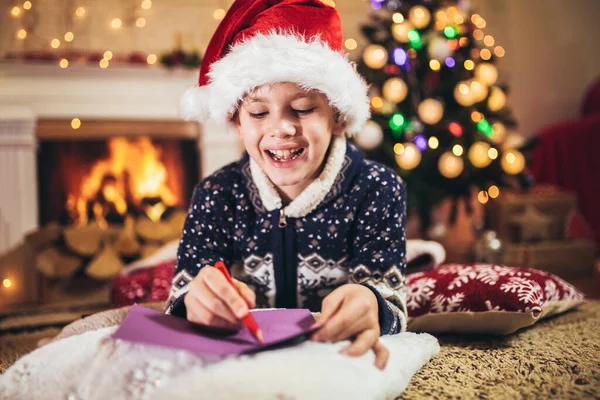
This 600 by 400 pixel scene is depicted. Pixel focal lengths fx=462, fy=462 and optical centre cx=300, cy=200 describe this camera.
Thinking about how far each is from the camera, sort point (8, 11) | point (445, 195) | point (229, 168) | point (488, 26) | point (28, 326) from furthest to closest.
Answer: point (488, 26), point (8, 11), point (445, 195), point (28, 326), point (229, 168)

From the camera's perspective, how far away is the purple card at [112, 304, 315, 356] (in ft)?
1.71

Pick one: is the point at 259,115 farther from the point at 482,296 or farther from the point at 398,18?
the point at 398,18

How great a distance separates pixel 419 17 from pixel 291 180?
147cm

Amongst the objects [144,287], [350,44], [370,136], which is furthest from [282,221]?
[350,44]

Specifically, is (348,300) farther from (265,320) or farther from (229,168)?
(229,168)

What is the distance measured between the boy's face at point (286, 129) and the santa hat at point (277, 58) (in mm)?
18

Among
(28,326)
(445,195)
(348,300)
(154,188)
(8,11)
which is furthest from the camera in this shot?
(154,188)

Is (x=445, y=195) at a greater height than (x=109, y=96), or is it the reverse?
(x=109, y=96)

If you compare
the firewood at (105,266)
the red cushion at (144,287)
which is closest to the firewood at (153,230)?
the firewood at (105,266)

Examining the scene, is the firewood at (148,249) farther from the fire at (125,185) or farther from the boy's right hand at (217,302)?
the boy's right hand at (217,302)

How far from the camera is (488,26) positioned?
2.93m

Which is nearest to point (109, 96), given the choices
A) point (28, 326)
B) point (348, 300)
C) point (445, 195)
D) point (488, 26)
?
point (28, 326)

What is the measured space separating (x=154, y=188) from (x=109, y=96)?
484mm

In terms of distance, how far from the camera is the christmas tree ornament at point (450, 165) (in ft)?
6.16
